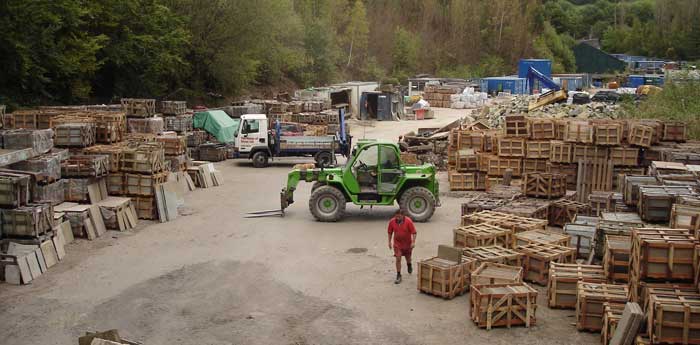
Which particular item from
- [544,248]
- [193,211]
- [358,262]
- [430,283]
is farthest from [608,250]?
[193,211]

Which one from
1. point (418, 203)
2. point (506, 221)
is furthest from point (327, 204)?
point (506, 221)

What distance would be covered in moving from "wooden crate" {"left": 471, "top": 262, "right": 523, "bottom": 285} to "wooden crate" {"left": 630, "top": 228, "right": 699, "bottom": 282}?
8.15 ft

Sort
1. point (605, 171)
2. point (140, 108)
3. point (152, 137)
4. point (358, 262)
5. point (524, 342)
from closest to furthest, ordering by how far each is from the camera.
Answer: point (524, 342), point (358, 262), point (605, 171), point (152, 137), point (140, 108)

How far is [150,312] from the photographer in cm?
1329

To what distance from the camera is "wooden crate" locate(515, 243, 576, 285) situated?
14484 millimetres

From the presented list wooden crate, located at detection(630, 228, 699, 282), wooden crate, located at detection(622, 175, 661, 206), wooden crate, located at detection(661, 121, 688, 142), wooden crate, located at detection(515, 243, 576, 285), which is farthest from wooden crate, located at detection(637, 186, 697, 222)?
wooden crate, located at detection(661, 121, 688, 142)

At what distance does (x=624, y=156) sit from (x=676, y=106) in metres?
11.8

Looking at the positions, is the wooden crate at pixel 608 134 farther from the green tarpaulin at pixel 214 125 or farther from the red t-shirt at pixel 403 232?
the green tarpaulin at pixel 214 125

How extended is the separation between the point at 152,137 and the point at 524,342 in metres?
17.1

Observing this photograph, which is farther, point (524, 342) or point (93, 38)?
point (93, 38)

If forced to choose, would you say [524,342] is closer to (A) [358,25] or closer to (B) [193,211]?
(B) [193,211]

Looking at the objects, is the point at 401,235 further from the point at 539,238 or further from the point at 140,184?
the point at 140,184

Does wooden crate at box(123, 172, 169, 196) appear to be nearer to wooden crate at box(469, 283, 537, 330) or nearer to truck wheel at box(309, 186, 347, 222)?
truck wheel at box(309, 186, 347, 222)

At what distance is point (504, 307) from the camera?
40.0ft
